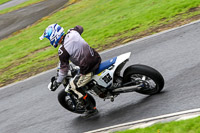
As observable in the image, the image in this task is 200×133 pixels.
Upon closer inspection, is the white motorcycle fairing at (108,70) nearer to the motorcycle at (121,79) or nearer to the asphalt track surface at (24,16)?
the motorcycle at (121,79)

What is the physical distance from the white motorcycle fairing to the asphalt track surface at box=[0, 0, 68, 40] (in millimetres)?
16350

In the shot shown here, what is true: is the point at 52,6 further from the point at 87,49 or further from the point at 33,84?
the point at 87,49

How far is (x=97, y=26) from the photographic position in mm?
16547

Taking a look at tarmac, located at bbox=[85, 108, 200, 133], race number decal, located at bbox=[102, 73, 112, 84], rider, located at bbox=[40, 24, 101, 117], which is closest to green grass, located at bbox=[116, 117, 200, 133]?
tarmac, located at bbox=[85, 108, 200, 133]

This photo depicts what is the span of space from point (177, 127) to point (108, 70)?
2.12m

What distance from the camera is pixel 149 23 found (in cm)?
1339

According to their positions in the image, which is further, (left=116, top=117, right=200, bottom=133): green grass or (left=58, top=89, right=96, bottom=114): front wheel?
(left=58, top=89, right=96, bottom=114): front wheel

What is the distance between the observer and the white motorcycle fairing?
6.60 meters

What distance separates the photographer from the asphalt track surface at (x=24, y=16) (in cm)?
2322

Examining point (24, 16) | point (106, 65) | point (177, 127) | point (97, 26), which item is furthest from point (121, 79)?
point (24, 16)

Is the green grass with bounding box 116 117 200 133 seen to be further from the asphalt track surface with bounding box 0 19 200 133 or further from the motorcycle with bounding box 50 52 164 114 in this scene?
the motorcycle with bounding box 50 52 164 114

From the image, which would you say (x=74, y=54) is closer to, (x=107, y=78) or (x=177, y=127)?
(x=107, y=78)

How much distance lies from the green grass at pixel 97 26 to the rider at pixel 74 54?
586 cm

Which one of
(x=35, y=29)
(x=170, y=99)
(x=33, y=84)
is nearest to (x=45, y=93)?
(x=33, y=84)
